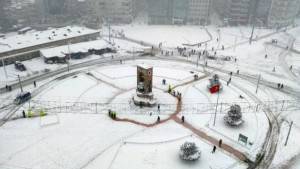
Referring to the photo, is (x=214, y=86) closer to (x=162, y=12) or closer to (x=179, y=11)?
(x=179, y=11)

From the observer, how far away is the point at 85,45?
8588 centimetres

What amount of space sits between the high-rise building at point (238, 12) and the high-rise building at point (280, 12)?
1063 cm

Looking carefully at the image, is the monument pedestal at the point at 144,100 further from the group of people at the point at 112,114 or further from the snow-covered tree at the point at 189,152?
the snow-covered tree at the point at 189,152

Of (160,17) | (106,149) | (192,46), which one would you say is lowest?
(106,149)

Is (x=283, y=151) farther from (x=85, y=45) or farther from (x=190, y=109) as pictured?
(x=85, y=45)

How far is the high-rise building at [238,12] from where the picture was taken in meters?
128

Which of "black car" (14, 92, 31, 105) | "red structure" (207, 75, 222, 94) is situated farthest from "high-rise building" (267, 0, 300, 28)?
"black car" (14, 92, 31, 105)

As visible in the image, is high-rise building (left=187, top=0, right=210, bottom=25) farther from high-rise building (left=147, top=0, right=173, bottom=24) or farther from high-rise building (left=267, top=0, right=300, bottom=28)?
high-rise building (left=267, top=0, right=300, bottom=28)

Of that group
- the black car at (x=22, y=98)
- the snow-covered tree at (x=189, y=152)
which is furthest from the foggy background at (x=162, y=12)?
the snow-covered tree at (x=189, y=152)

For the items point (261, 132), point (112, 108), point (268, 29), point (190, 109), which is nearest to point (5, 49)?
point (112, 108)

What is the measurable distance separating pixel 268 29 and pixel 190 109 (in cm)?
8945

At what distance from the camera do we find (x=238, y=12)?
129375 mm

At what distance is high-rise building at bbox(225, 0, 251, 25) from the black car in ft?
331

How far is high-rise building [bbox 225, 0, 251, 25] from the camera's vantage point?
12800 centimetres
